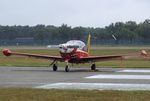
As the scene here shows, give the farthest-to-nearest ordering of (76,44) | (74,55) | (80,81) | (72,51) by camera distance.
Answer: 1. (76,44)
2. (74,55)
3. (72,51)
4. (80,81)

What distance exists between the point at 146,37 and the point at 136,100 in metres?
153

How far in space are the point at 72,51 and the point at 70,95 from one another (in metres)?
17.3

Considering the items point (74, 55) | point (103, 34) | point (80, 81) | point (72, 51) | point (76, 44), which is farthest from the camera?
point (103, 34)

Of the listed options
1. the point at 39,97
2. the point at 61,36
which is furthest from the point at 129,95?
the point at 61,36

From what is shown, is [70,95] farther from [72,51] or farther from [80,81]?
[72,51]

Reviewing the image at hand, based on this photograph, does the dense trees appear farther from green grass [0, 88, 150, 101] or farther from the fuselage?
green grass [0, 88, 150, 101]

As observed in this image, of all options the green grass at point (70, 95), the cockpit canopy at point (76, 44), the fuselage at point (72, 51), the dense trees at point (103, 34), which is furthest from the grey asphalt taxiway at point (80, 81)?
the dense trees at point (103, 34)

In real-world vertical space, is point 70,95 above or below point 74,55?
below

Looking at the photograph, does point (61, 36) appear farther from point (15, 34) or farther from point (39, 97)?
point (39, 97)

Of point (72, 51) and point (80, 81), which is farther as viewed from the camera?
point (72, 51)

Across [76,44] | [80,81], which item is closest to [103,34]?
[76,44]

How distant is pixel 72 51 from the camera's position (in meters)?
33.0

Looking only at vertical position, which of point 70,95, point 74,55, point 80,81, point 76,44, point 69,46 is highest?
point 76,44

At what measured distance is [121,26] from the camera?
17625 cm
